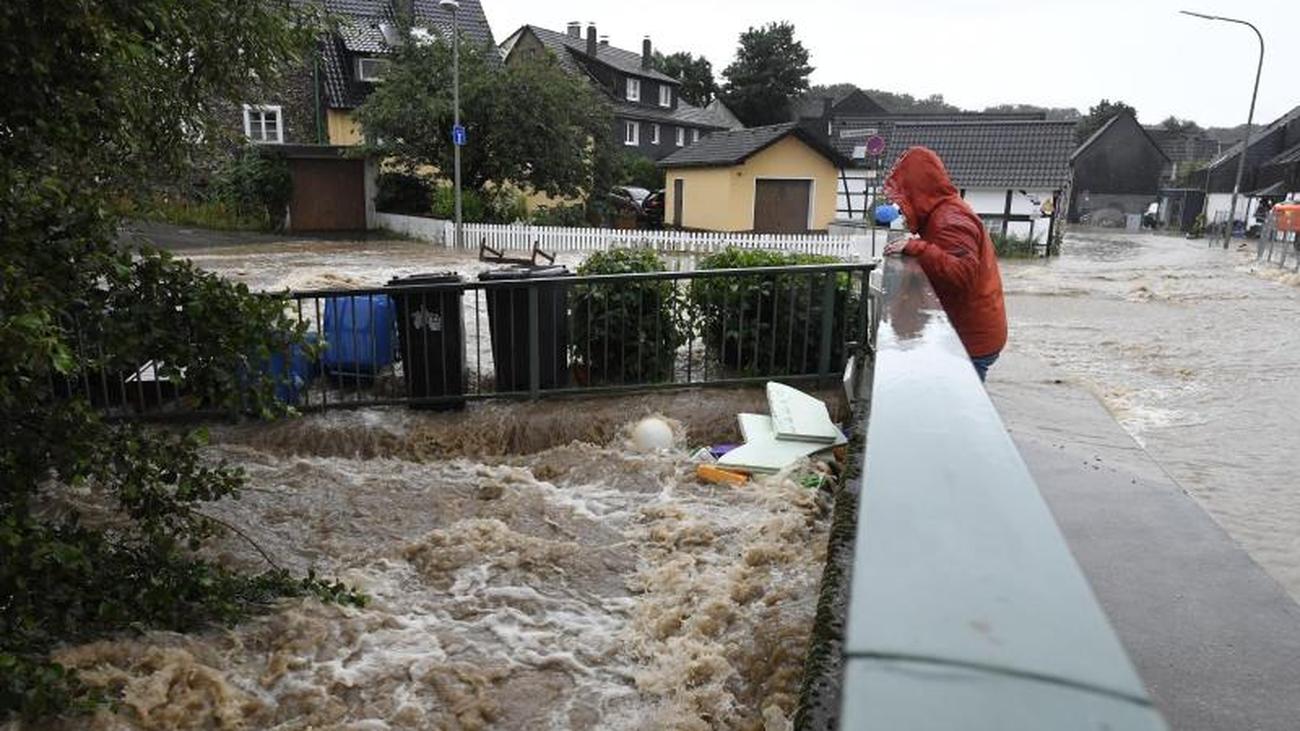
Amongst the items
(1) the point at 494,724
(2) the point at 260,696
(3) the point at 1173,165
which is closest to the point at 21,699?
(2) the point at 260,696

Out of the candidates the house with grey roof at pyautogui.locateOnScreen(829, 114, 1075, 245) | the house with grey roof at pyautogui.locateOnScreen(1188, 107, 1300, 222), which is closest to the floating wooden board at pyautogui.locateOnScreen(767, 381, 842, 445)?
the house with grey roof at pyautogui.locateOnScreen(829, 114, 1075, 245)

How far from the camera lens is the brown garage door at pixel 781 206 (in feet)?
105

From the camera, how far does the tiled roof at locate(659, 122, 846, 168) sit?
101 ft

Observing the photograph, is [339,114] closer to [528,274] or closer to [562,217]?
[562,217]

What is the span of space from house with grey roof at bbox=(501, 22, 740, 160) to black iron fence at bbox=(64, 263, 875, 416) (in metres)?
38.8

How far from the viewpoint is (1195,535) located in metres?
4.59

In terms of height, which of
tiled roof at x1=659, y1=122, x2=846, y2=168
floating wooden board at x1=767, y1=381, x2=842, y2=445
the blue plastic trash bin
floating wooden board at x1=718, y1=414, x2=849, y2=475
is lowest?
floating wooden board at x1=718, y1=414, x2=849, y2=475

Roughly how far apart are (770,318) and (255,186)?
25.4 m

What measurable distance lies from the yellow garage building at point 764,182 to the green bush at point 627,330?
2404cm

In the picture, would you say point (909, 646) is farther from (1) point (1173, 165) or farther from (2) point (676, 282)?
(1) point (1173, 165)

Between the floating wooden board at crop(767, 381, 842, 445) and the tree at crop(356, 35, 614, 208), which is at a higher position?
the tree at crop(356, 35, 614, 208)

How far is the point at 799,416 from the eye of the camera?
21.4ft

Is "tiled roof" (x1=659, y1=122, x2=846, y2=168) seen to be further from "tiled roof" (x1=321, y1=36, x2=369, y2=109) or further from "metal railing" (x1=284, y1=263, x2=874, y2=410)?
"metal railing" (x1=284, y1=263, x2=874, y2=410)

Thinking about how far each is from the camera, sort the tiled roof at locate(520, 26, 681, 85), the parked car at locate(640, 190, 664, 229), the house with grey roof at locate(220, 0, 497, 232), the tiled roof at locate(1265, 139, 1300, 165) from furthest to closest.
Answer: the tiled roof at locate(520, 26, 681, 85) < the tiled roof at locate(1265, 139, 1300, 165) < the parked car at locate(640, 190, 664, 229) < the house with grey roof at locate(220, 0, 497, 232)
